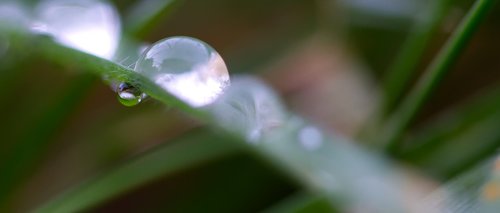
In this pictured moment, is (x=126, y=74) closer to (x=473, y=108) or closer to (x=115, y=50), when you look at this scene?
(x=115, y=50)

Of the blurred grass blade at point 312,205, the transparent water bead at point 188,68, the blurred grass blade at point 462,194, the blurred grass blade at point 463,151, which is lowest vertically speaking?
the blurred grass blade at point 462,194

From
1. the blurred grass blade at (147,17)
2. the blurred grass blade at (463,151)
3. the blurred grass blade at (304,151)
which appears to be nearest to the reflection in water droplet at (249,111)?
the blurred grass blade at (304,151)

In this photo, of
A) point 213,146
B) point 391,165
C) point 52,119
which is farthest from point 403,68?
point 52,119

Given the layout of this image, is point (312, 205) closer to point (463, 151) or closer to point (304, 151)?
point (304, 151)

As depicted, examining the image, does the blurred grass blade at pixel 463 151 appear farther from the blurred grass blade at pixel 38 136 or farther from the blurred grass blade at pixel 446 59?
the blurred grass blade at pixel 38 136

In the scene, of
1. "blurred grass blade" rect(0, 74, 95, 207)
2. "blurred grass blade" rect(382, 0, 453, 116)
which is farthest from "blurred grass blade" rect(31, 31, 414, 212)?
"blurred grass blade" rect(0, 74, 95, 207)

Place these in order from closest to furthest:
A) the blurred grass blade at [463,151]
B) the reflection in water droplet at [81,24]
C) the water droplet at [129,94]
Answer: the water droplet at [129,94] → the reflection in water droplet at [81,24] → the blurred grass blade at [463,151]

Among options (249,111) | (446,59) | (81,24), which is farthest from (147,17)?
(446,59)

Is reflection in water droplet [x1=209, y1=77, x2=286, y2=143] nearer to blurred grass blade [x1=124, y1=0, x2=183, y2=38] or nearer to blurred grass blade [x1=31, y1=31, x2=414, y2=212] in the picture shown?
blurred grass blade [x1=31, y1=31, x2=414, y2=212]
